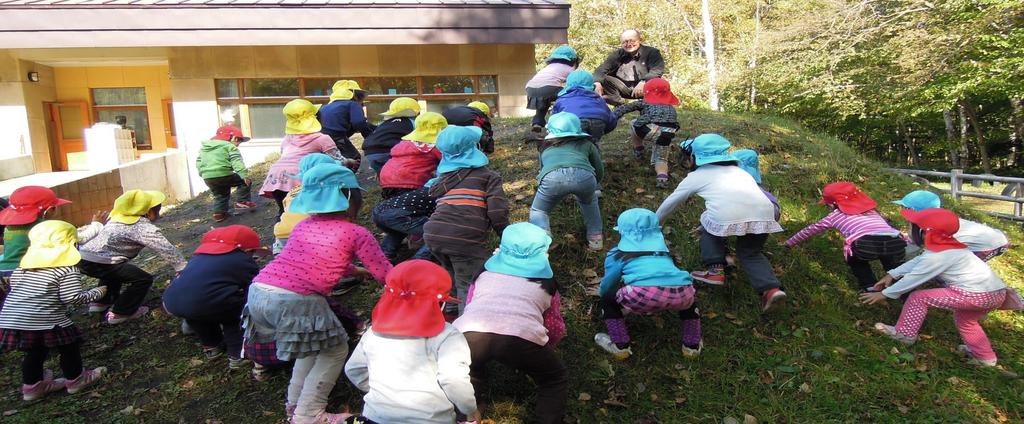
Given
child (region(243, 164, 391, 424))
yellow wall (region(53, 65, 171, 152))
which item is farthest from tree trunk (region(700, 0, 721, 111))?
child (region(243, 164, 391, 424))

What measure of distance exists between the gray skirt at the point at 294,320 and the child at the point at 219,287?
52 centimetres

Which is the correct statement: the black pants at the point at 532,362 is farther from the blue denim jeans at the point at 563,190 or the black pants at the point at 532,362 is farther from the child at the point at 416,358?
the blue denim jeans at the point at 563,190

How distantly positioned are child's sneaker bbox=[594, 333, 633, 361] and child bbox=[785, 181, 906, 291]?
1.83m

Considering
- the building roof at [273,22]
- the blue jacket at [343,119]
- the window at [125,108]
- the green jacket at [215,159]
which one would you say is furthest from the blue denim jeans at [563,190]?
the window at [125,108]

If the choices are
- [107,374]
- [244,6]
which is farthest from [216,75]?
[107,374]

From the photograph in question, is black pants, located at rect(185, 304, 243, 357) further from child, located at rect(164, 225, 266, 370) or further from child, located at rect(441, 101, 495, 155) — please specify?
child, located at rect(441, 101, 495, 155)

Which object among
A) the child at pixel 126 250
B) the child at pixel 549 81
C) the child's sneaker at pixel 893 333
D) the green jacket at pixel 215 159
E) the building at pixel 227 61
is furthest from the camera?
the building at pixel 227 61

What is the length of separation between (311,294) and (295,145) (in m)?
2.97

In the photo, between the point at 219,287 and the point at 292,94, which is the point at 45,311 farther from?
the point at 292,94

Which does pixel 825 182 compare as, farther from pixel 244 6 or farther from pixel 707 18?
pixel 707 18

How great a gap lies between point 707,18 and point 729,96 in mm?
3797

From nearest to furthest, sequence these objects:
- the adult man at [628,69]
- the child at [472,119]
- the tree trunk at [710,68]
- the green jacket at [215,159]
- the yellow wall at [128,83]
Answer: the child at [472,119]
the green jacket at [215,159]
the adult man at [628,69]
the yellow wall at [128,83]
the tree trunk at [710,68]

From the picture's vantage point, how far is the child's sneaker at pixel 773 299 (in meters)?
4.45

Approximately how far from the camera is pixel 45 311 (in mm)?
3945
